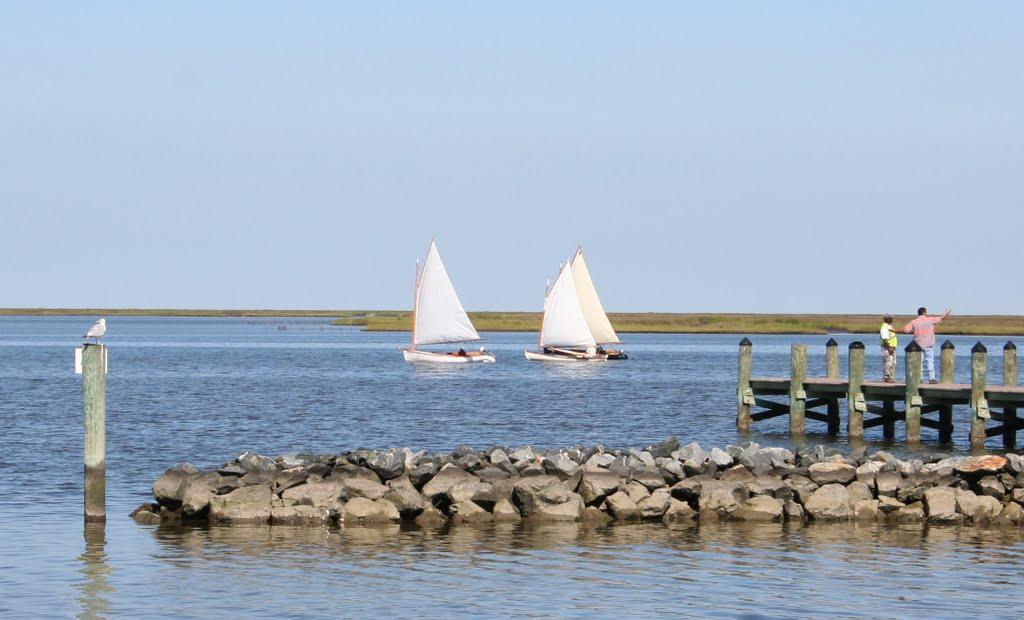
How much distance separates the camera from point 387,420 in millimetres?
44875

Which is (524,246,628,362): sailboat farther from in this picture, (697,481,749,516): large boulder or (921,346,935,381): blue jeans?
(697,481,749,516): large boulder

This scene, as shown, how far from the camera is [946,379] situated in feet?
115

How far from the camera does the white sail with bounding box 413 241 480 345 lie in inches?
3184

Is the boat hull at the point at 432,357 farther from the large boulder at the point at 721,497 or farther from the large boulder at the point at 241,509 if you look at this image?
the large boulder at the point at 241,509

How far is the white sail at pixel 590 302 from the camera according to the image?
90.7m

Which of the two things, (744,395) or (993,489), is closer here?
(993,489)

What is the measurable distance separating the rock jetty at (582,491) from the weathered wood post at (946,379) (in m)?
11.7

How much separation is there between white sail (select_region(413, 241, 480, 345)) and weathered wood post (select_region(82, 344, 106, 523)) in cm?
5894

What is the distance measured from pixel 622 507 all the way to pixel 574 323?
6734 cm

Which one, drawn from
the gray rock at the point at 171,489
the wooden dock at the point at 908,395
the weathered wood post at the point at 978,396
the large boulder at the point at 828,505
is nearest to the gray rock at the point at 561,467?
the large boulder at the point at 828,505

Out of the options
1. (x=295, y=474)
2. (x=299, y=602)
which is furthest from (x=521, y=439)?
(x=299, y=602)

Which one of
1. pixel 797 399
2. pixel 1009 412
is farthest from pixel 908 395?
pixel 797 399

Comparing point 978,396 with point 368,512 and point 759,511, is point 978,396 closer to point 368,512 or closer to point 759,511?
point 759,511

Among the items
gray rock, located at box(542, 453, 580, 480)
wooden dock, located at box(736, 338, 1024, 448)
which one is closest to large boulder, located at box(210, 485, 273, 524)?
gray rock, located at box(542, 453, 580, 480)
